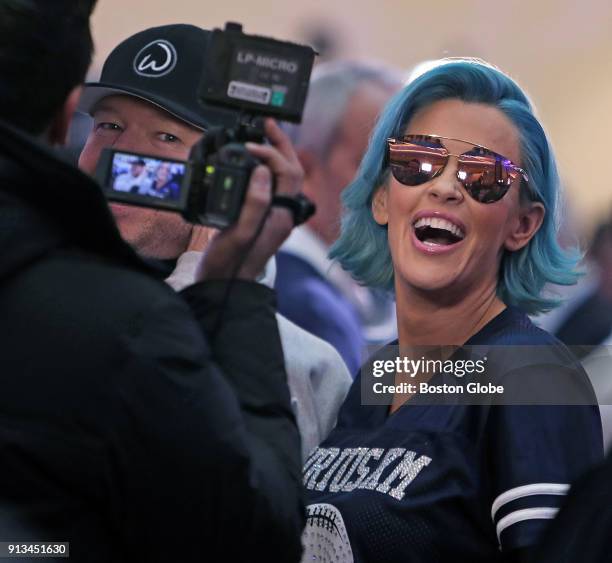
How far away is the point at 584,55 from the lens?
10758mm

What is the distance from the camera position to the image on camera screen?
6.84 feet

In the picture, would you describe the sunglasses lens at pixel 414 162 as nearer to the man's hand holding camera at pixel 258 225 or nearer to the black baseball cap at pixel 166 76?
the black baseball cap at pixel 166 76

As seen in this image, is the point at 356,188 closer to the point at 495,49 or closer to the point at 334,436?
the point at 334,436

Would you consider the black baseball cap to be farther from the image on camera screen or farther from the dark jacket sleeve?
the dark jacket sleeve

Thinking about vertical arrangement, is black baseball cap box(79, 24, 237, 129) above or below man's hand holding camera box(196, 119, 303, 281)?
above

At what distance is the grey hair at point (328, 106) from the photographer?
4.85 meters

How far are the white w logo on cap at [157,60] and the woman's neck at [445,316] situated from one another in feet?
2.36

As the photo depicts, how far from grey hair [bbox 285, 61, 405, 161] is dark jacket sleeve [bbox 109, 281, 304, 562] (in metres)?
2.96

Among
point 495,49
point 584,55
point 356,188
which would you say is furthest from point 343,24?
point 356,188

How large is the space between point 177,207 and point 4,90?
0.30m

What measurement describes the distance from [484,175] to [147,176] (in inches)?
38.4

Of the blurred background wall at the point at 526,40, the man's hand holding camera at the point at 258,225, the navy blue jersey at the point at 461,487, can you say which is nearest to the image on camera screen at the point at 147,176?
the man's hand holding camera at the point at 258,225

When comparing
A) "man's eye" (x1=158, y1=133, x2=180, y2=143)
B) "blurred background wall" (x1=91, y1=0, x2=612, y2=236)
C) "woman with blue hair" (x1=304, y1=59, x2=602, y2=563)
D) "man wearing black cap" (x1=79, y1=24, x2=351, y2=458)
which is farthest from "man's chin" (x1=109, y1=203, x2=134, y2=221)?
"blurred background wall" (x1=91, y1=0, x2=612, y2=236)
